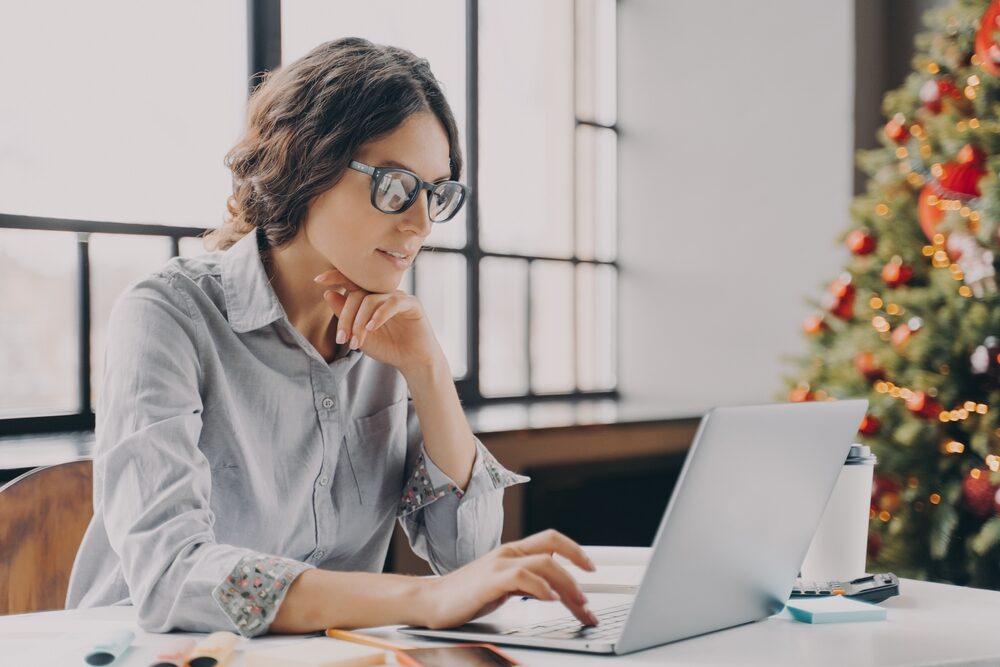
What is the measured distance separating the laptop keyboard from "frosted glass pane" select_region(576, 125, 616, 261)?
3.43m

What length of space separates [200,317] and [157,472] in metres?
0.25

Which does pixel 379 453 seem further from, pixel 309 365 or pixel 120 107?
pixel 120 107

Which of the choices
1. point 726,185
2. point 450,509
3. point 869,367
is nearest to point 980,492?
point 869,367

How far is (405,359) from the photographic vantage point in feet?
4.37

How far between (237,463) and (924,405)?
1.81 meters

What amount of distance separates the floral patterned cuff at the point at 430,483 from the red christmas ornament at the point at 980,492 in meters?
1.45

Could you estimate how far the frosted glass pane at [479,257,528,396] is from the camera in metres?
3.82

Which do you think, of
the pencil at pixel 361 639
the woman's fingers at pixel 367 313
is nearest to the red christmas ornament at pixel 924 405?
the woman's fingers at pixel 367 313

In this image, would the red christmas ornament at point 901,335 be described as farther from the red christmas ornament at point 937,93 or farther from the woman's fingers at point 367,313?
the woman's fingers at point 367,313

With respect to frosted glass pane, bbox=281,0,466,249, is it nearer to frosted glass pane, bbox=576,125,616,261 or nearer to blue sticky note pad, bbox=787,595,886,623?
frosted glass pane, bbox=576,125,616,261

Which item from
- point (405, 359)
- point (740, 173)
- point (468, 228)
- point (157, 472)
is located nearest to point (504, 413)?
point (468, 228)

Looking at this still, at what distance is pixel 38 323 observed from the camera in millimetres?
2555

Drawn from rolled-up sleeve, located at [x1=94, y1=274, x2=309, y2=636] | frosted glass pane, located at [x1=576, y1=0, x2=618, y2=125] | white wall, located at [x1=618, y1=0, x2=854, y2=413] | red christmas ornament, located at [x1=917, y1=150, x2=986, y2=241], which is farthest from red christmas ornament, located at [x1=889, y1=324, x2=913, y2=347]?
frosted glass pane, located at [x1=576, y1=0, x2=618, y2=125]

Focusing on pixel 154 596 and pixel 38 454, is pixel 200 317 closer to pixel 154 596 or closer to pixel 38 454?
pixel 154 596
